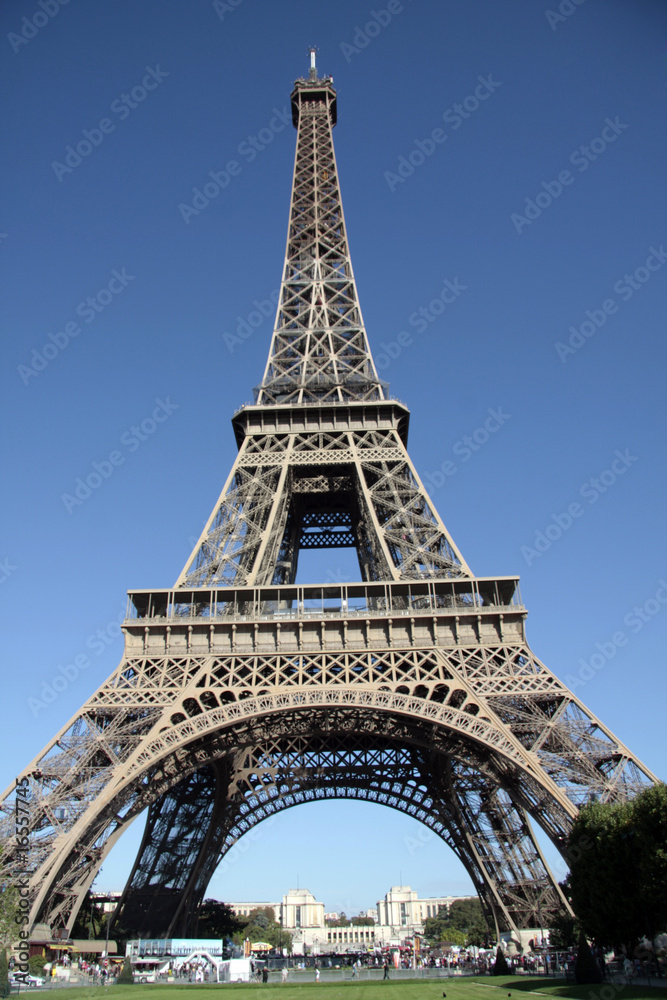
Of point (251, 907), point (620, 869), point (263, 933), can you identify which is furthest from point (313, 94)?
point (251, 907)

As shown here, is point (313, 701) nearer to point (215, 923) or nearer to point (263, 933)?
point (215, 923)

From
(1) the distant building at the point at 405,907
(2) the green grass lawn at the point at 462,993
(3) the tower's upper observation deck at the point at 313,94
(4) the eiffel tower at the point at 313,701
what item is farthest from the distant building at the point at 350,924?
(3) the tower's upper observation deck at the point at 313,94

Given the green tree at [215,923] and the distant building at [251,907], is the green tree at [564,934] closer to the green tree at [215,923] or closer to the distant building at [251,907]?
the green tree at [215,923]

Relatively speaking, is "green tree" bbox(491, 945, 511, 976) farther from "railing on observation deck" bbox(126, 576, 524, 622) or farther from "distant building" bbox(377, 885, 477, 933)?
"distant building" bbox(377, 885, 477, 933)

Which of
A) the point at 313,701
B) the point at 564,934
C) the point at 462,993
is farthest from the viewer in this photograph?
the point at 564,934

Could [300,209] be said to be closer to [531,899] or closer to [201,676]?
[201,676]

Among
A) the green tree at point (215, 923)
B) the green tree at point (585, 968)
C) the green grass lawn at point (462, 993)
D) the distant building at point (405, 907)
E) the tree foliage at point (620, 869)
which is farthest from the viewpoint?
the distant building at point (405, 907)

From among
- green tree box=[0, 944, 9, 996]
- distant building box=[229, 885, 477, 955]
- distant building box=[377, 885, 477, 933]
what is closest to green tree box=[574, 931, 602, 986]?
green tree box=[0, 944, 9, 996]
